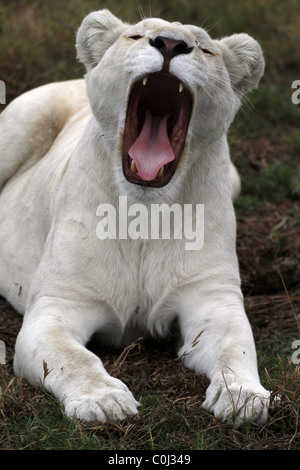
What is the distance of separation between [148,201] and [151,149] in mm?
232

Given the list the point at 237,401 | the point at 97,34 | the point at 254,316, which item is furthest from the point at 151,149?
the point at 254,316

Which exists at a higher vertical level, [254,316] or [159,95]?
[159,95]

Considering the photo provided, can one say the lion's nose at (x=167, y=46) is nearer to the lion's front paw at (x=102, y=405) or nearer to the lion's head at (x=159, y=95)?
the lion's head at (x=159, y=95)

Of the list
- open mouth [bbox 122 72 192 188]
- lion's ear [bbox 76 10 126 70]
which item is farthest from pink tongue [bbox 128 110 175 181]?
lion's ear [bbox 76 10 126 70]

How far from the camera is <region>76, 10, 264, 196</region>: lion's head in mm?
3704

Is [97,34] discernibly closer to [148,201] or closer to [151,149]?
[151,149]

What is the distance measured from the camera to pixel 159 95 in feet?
13.2

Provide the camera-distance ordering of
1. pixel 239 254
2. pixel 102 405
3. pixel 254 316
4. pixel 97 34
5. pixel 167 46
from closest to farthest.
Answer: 1. pixel 102 405
2. pixel 167 46
3. pixel 97 34
4. pixel 254 316
5. pixel 239 254

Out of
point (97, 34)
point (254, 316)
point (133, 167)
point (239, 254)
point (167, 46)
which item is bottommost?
point (239, 254)

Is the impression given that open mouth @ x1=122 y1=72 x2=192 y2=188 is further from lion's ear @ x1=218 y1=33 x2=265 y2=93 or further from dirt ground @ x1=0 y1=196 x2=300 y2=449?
dirt ground @ x1=0 y1=196 x2=300 y2=449

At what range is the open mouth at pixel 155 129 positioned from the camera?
3850 mm

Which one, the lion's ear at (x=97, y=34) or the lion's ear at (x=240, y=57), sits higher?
the lion's ear at (x=97, y=34)

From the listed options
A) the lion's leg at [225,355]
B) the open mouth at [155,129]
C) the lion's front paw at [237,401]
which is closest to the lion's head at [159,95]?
the open mouth at [155,129]

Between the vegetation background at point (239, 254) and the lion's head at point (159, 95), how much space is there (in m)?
0.25
